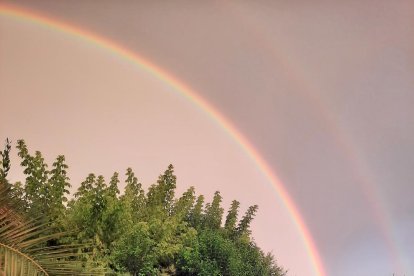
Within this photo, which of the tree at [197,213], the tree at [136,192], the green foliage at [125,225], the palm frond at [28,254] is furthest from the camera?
the tree at [197,213]

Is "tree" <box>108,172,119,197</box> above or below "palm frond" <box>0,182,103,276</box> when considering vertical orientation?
above

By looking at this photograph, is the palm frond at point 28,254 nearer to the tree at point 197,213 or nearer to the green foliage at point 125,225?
the green foliage at point 125,225

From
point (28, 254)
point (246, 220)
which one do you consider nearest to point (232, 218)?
point (246, 220)

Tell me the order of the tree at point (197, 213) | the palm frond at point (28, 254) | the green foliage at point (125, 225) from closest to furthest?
the palm frond at point (28, 254) → the green foliage at point (125, 225) → the tree at point (197, 213)

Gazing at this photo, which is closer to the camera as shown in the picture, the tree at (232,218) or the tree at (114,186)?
the tree at (114,186)

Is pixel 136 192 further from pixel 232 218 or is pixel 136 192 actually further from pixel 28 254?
pixel 28 254

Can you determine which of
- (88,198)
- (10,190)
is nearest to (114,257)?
(88,198)

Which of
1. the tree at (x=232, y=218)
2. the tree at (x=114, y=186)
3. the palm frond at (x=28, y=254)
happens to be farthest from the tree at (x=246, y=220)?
the palm frond at (x=28, y=254)

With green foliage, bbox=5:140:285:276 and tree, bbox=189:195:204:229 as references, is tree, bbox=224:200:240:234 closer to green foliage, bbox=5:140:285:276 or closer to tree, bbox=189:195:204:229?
tree, bbox=189:195:204:229

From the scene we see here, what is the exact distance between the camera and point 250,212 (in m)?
38.3

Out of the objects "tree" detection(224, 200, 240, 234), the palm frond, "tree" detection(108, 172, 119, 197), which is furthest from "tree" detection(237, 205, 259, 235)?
the palm frond

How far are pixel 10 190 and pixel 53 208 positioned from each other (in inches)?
624

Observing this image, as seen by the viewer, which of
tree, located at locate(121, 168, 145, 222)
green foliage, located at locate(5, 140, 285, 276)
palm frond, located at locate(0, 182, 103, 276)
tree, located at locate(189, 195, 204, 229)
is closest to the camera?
palm frond, located at locate(0, 182, 103, 276)

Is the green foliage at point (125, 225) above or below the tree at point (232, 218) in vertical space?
below
